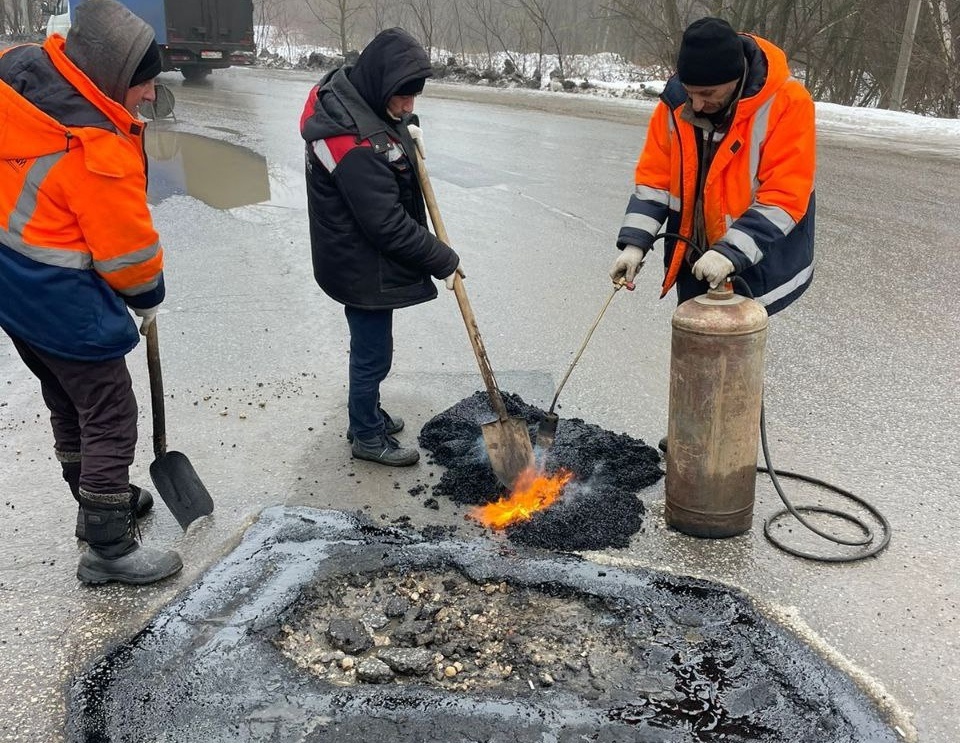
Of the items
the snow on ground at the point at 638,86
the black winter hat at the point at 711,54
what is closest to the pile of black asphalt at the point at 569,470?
the black winter hat at the point at 711,54

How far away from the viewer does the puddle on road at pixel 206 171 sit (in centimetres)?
898

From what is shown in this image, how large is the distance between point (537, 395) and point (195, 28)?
20.1 metres

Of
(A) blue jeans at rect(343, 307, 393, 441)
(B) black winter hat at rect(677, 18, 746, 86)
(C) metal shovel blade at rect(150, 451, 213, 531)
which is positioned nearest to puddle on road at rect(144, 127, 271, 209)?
(A) blue jeans at rect(343, 307, 393, 441)

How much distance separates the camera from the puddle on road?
29.5 feet

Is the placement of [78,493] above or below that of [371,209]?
below

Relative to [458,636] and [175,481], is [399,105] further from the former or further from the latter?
[458,636]

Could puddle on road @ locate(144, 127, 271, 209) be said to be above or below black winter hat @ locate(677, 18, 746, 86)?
below

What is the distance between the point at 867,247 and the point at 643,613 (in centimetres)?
547

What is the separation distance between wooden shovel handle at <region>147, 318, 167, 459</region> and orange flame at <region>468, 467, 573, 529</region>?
129 cm

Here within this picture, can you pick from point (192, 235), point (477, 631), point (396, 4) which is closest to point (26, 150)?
point (477, 631)

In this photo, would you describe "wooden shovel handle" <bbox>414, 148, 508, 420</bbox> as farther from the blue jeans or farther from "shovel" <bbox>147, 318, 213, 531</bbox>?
"shovel" <bbox>147, 318, 213, 531</bbox>

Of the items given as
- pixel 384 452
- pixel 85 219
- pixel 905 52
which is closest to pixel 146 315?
pixel 85 219

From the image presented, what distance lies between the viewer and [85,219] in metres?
2.68

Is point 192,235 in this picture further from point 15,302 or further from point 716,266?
point 716,266
